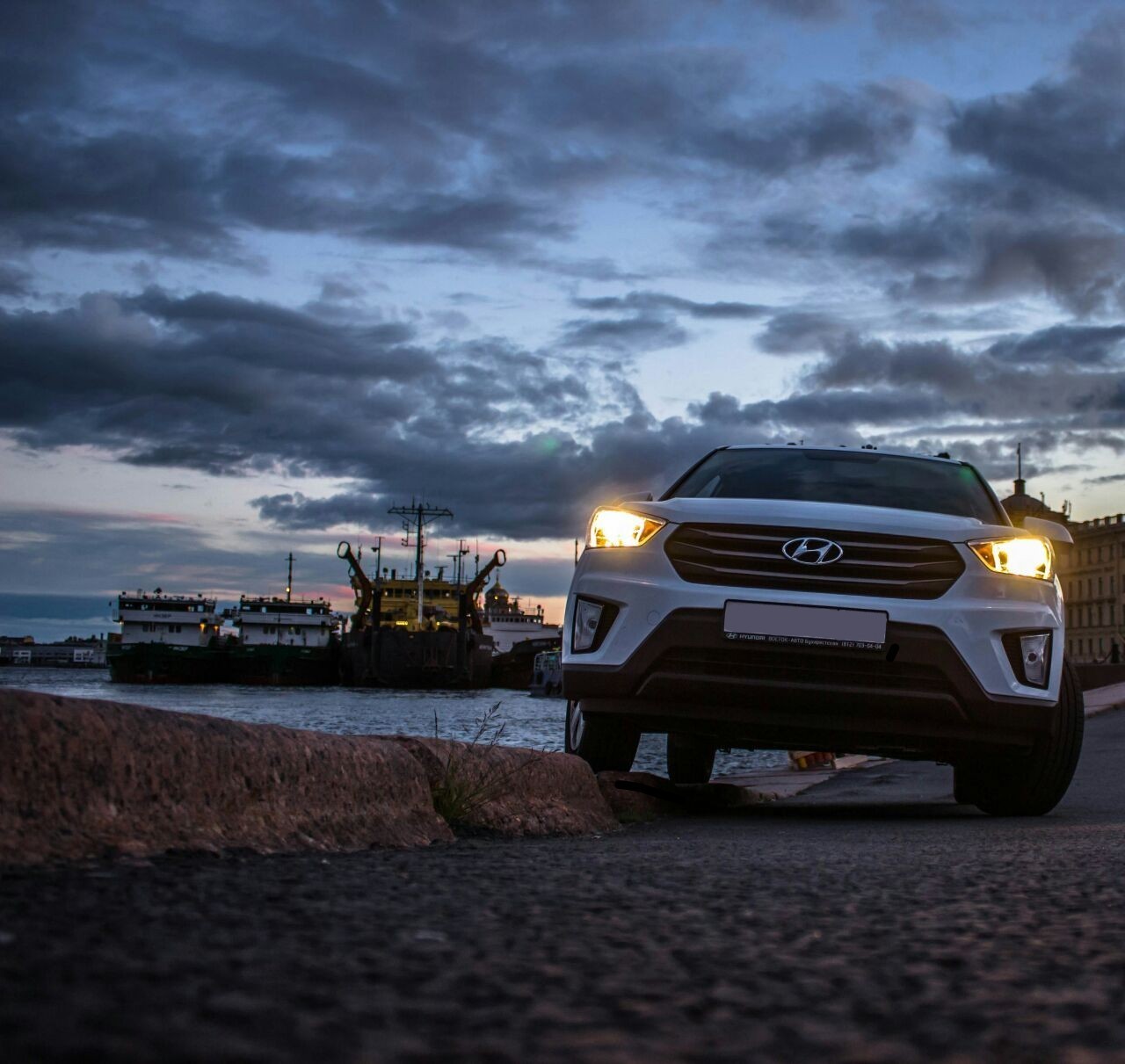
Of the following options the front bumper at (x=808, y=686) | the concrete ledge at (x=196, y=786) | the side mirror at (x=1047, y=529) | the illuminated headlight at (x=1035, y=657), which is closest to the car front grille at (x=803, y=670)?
the front bumper at (x=808, y=686)

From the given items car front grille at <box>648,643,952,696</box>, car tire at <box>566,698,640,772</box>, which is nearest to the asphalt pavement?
car front grille at <box>648,643,952,696</box>

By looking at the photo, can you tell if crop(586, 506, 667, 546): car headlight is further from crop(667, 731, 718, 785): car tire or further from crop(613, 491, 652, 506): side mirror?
crop(667, 731, 718, 785): car tire

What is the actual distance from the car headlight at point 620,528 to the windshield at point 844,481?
76cm

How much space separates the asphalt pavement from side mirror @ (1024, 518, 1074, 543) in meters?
2.56

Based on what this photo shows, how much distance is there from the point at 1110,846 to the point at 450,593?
9757 centimetres

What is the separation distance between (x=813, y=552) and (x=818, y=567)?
2.4 inches

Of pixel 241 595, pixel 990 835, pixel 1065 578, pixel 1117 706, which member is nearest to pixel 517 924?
pixel 990 835

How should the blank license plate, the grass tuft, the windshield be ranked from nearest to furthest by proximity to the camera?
the grass tuft < the blank license plate < the windshield

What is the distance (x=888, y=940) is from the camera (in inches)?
75.7

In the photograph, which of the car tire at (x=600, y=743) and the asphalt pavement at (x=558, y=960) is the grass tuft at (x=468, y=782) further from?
A: the car tire at (x=600, y=743)

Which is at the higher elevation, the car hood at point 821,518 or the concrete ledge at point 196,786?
the car hood at point 821,518

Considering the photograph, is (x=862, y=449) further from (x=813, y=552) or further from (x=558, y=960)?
(x=558, y=960)

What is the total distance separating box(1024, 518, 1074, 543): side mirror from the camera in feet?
18.0

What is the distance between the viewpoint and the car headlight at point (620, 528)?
17.3 ft
